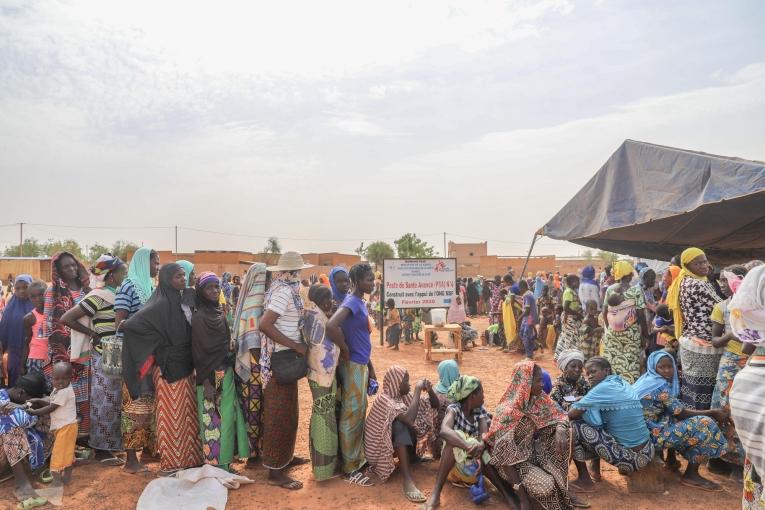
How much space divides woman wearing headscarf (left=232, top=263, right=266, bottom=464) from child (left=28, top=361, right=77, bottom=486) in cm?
144

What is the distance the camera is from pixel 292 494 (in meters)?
4.50

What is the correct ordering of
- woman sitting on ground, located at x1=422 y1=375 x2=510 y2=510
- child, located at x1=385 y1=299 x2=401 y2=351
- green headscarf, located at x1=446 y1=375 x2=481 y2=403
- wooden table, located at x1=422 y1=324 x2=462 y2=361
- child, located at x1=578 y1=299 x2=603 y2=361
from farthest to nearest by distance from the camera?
child, located at x1=385 y1=299 x2=401 y2=351 < wooden table, located at x1=422 y1=324 x2=462 y2=361 < child, located at x1=578 y1=299 x2=603 y2=361 < green headscarf, located at x1=446 y1=375 x2=481 y2=403 < woman sitting on ground, located at x1=422 y1=375 x2=510 y2=510

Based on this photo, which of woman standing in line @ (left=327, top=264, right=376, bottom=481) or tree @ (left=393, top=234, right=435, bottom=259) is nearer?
woman standing in line @ (left=327, top=264, right=376, bottom=481)

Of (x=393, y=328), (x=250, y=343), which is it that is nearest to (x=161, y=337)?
(x=250, y=343)

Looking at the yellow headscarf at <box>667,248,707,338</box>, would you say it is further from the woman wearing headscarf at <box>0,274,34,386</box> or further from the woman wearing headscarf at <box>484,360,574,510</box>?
the woman wearing headscarf at <box>0,274,34,386</box>

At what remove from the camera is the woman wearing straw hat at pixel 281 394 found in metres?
4.59

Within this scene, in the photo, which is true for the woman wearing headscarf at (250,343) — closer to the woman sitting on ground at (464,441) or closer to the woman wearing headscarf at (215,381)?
the woman wearing headscarf at (215,381)

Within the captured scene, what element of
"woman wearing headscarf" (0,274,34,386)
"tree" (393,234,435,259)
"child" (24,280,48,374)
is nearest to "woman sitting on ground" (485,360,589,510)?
"child" (24,280,48,374)

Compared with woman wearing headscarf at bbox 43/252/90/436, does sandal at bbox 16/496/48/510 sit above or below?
below

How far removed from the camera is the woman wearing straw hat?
459cm

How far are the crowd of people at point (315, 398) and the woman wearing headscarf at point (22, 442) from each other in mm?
13

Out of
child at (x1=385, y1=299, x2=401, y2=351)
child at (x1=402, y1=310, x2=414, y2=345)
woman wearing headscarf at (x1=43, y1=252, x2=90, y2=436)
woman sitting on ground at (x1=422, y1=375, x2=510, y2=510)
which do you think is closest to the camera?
woman sitting on ground at (x1=422, y1=375, x2=510, y2=510)

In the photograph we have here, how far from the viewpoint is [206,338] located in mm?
4641

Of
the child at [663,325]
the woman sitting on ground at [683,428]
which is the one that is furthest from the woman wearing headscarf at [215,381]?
the child at [663,325]
